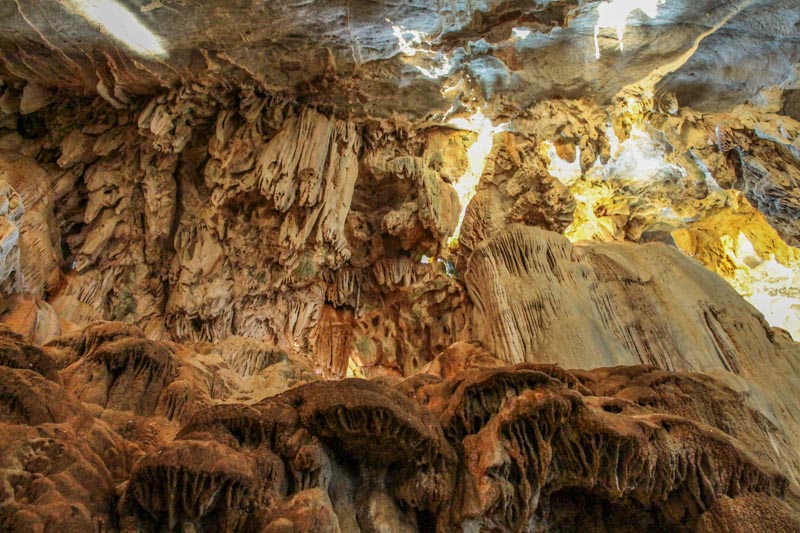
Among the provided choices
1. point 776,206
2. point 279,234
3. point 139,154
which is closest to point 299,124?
point 279,234

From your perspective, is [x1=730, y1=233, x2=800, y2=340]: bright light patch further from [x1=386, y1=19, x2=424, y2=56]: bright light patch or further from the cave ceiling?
[x1=386, y1=19, x2=424, y2=56]: bright light patch

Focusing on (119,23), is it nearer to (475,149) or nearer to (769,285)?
(475,149)

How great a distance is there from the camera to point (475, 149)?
38.7ft

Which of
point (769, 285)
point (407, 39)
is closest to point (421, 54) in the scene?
point (407, 39)

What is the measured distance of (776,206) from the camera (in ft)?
30.4

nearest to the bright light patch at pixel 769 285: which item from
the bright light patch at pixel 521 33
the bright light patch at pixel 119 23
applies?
the bright light patch at pixel 521 33

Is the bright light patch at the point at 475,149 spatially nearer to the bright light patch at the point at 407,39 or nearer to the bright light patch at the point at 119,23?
the bright light patch at the point at 407,39

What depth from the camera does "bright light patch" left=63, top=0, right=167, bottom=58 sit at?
7.16 metres

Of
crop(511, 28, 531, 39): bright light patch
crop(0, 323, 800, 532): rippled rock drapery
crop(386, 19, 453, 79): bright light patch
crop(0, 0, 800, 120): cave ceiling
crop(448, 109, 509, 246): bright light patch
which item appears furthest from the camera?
crop(448, 109, 509, 246): bright light patch

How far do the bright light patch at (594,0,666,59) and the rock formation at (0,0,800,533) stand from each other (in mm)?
48

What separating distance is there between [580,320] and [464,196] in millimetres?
5334

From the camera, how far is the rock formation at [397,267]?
11.8 ft

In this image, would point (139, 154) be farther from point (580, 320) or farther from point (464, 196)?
point (580, 320)

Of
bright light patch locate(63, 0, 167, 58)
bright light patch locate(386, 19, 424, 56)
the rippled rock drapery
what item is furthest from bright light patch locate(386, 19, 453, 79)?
the rippled rock drapery
